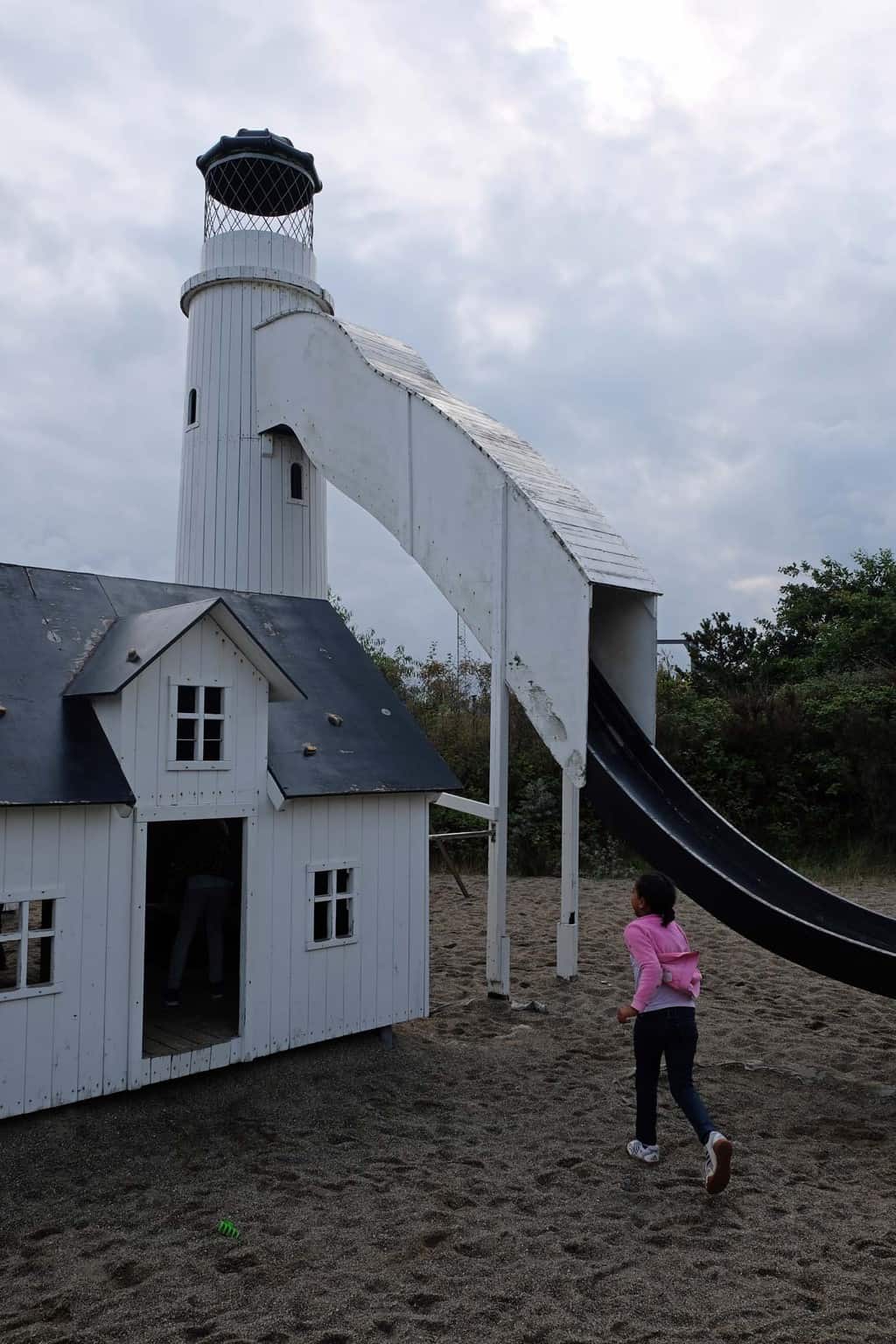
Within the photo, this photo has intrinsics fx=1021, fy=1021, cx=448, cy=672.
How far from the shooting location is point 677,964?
5.38 metres

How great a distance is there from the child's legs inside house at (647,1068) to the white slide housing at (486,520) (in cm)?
293

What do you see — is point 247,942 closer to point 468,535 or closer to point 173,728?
point 173,728

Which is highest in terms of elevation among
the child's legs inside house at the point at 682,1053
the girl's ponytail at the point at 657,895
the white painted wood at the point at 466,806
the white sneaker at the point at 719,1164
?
the white painted wood at the point at 466,806

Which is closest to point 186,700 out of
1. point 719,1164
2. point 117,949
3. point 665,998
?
point 117,949

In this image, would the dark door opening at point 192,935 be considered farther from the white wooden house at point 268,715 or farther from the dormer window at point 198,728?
the dormer window at point 198,728

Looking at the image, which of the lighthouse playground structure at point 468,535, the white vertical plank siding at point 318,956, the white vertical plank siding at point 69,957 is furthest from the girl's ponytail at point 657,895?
the white vertical plank siding at point 69,957

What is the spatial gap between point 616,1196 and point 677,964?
1244 millimetres

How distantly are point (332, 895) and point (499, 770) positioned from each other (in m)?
2.78

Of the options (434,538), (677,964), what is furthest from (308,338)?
(677,964)

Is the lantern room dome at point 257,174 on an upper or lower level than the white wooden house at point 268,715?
upper

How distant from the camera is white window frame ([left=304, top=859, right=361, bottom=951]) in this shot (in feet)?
23.3

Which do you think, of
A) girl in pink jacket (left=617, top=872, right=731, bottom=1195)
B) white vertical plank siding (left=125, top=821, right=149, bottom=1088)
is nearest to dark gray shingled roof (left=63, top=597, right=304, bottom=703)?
white vertical plank siding (left=125, top=821, right=149, bottom=1088)

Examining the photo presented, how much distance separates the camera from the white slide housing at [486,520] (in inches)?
340

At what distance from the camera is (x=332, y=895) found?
7.26 metres
